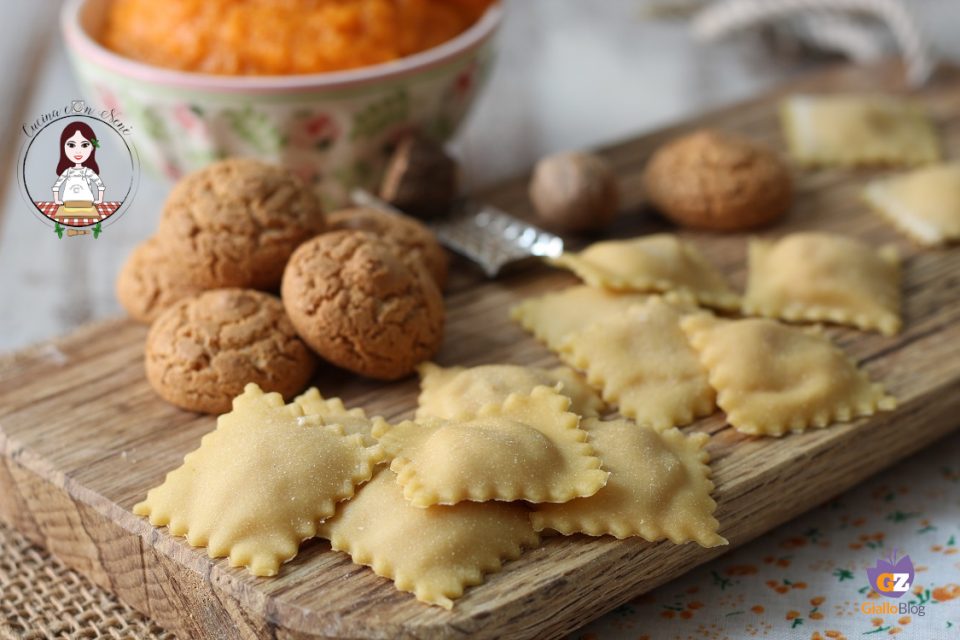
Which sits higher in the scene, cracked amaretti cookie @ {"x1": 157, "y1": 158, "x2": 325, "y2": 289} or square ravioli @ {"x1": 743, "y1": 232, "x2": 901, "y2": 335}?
cracked amaretti cookie @ {"x1": 157, "y1": 158, "x2": 325, "y2": 289}

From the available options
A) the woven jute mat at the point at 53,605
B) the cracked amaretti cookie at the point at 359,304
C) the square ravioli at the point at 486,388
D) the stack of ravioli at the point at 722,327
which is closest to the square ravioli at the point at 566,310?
the stack of ravioli at the point at 722,327

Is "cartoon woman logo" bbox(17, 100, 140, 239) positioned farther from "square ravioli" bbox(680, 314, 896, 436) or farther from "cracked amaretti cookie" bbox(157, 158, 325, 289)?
"square ravioli" bbox(680, 314, 896, 436)

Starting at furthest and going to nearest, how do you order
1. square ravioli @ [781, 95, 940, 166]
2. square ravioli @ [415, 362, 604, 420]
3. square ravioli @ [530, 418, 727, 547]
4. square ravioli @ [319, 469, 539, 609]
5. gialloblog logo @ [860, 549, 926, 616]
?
square ravioli @ [781, 95, 940, 166] → square ravioli @ [415, 362, 604, 420] → gialloblog logo @ [860, 549, 926, 616] → square ravioli @ [530, 418, 727, 547] → square ravioli @ [319, 469, 539, 609]

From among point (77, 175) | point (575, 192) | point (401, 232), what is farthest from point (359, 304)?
point (575, 192)

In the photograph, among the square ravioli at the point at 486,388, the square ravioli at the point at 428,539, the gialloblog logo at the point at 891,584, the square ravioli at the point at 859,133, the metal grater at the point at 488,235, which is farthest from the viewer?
the square ravioli at the point at 859,133

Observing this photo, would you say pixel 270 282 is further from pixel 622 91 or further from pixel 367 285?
pixel 622 91

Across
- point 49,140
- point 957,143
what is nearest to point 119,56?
point 49,140

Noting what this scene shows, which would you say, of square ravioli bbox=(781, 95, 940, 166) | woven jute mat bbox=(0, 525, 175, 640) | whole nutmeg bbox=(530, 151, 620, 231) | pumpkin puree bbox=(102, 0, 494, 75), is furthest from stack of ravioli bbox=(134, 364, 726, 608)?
square ravioli bbox=(781, 95, 940, 166)

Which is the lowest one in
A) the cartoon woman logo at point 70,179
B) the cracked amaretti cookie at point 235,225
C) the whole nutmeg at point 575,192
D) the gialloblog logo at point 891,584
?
the gialloblog logo at point 891,584

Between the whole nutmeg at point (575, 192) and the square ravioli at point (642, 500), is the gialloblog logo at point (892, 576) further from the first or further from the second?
the whole nutmeg at point (575, 192)
